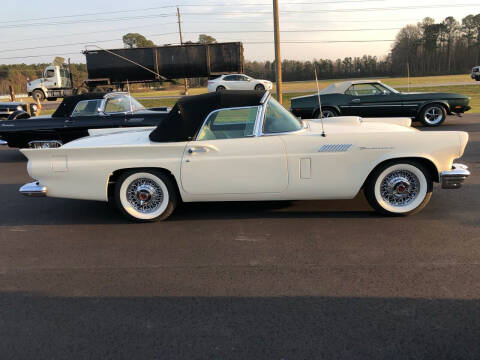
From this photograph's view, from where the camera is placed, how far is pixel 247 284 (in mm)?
3311

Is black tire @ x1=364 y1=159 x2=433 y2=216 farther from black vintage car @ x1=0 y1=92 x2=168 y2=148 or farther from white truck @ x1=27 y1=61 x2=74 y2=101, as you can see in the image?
white truck @ x1=27 y1=61 x2=74 y2=101

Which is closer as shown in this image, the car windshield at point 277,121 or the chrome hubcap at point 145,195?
the car windshield at point 277,121

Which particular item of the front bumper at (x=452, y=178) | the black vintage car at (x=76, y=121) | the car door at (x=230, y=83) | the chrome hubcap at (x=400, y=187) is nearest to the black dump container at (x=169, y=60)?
the car door at (x=230, y=83)

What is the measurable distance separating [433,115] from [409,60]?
57879 mm

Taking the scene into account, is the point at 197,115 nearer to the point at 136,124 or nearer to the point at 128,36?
the point at 136,124

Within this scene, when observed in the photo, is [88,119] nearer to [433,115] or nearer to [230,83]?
[433,115]

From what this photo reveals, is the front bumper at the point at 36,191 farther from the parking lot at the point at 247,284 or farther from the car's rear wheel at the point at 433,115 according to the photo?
the car's rear wheel at the point at 433,115

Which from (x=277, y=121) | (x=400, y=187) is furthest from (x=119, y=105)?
(x=400, y=187)

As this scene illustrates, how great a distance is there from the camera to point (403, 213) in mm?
4664

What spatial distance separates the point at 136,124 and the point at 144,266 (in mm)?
5446

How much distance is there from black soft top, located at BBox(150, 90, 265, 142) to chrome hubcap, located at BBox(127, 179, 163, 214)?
0.54 meters

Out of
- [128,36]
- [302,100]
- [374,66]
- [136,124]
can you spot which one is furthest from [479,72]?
[128,36]

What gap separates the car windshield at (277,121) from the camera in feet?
15.5

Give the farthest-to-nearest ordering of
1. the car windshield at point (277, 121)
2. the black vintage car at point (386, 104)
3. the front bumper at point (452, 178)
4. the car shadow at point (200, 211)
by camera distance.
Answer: the black vintage car at point (386, 104) < the car shadow at point (200, 211) < the car windshield at point (277, 121) < the front bumper at point (452, 178)
